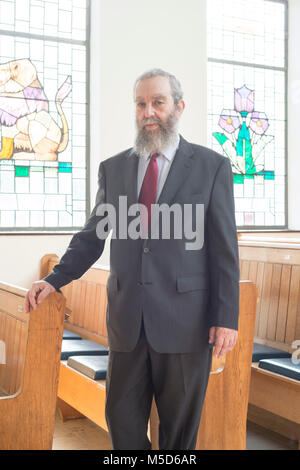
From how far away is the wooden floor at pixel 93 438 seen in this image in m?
3.45

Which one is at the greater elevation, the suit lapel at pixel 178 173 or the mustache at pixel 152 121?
the mustache at pixel 152 121

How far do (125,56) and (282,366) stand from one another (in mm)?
3467

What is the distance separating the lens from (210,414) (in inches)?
114

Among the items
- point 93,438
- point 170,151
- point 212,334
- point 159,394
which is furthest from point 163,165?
point 93,438

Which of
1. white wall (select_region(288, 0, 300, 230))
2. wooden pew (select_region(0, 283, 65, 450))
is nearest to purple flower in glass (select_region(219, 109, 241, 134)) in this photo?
white wall (select_region(288, 0, 300, 230))

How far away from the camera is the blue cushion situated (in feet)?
10.7

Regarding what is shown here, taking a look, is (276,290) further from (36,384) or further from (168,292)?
(168,292)

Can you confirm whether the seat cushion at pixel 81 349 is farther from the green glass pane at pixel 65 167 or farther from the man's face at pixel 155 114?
the green glass pane at pixel 65 167

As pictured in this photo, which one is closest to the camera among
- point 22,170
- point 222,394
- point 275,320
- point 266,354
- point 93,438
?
point 222,394

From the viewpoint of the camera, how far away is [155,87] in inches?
81.9

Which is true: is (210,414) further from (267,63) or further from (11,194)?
(267,63)

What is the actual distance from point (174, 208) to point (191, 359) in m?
0.52

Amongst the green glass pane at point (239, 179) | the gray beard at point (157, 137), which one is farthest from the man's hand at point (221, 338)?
the green glass pane at point (239, 179)

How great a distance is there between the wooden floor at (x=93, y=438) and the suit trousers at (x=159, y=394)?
1.48 meters
